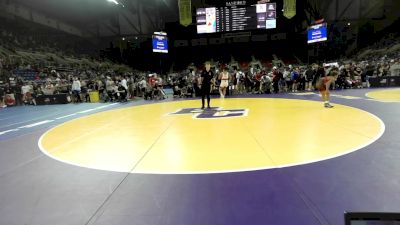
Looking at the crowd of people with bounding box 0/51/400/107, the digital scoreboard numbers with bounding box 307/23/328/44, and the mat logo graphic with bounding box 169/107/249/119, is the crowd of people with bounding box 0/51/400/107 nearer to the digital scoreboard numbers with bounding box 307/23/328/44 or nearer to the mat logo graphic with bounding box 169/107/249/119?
the digital scoreboard numbers with bounding box 307/23/328/44

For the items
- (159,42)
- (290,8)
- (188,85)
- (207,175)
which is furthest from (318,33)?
(207,175)

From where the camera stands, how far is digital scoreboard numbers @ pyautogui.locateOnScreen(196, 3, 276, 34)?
66.9ft

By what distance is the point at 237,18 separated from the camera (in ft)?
67.4

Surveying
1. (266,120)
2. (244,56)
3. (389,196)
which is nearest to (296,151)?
(389,196)

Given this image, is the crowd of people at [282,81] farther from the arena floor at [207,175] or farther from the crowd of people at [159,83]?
the arena floor at [207,175]

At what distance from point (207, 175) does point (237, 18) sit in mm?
18965

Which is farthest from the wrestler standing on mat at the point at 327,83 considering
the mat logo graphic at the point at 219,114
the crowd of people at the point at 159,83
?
the crowd of people at the point at 159,83

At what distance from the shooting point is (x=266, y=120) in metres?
6.70

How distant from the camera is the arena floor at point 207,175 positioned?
8.11 feet

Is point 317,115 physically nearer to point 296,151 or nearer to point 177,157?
point 296,151

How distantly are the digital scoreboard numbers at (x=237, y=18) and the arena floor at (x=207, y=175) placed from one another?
1599 centimetres

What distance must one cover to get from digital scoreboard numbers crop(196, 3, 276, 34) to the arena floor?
15989mm

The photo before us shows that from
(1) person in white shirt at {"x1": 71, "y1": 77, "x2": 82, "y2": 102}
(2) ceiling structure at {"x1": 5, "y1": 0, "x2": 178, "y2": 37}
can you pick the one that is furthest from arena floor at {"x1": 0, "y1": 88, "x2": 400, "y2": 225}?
(2) ceiling structure at {"x1": 5, "y1": 0, "x2": 178, "y2": 37}

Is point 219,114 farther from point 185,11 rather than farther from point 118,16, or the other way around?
point 118,16
